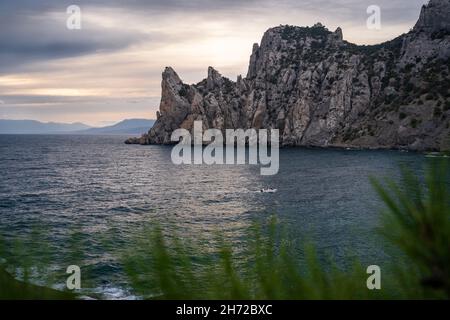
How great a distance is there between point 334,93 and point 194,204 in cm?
10836

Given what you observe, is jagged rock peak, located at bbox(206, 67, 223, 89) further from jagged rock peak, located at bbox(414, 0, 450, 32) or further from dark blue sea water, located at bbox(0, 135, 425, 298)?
dark blue sea water, located at bbox(0, 135, 425, 298)

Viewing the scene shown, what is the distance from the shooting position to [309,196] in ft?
181

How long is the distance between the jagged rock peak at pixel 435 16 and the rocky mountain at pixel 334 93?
0.33m

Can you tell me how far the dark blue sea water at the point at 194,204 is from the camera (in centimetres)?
3412

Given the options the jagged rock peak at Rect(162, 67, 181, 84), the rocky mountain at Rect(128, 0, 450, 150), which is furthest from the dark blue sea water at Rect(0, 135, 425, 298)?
the jagged rock peak at Rect(162, 67, 181, 84)

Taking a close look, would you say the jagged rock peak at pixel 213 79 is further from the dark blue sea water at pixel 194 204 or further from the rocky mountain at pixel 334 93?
the dark blue sea water at pixel 194 204

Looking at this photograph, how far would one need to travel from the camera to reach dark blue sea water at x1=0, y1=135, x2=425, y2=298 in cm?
3412

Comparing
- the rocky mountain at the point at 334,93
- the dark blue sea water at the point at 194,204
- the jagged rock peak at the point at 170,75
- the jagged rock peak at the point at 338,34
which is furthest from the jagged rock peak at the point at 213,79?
the dark blue sea water at the point at 194,204

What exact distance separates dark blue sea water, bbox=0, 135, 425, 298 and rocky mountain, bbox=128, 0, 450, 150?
42.8 metres

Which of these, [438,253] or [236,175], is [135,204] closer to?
[236,175]

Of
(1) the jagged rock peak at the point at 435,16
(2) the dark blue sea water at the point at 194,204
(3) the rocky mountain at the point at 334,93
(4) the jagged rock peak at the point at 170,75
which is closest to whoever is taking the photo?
(2) the dark blue sea water at the point at 194,204

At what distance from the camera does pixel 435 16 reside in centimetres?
13775

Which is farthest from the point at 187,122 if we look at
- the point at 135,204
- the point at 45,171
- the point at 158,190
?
the point at 135,204

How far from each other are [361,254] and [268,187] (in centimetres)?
3460
